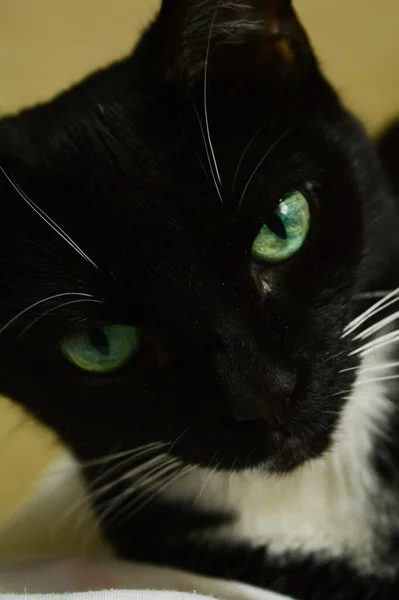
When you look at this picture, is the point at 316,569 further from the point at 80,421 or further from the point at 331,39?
the point at 331,39

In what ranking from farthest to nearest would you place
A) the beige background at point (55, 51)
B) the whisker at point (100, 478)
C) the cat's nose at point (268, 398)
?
the beige background at point (55, 51)
the whisker at point (100, 478)
the cat's nose at point (268, 398)

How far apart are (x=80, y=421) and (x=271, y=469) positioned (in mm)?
208

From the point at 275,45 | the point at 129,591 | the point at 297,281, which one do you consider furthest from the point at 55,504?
the point at 275,45

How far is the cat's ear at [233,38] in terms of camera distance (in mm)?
617

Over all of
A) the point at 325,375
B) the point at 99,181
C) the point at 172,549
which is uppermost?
the point at 99,181

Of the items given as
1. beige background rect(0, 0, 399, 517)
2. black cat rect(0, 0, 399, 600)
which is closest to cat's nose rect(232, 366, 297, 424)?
black cat rect(0, 0, 399, 600)

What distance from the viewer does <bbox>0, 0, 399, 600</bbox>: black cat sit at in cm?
59

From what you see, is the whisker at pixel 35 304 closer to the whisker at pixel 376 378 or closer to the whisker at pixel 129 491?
the whisker at pixel 129 491

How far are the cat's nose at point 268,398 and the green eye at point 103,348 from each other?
0.12 meters

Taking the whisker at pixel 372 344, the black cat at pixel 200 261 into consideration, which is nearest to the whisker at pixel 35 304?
the black cat at pixel 200 261

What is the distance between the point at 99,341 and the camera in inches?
24.7

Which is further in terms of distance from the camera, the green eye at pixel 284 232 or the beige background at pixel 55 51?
the beige background at pixel 55 51

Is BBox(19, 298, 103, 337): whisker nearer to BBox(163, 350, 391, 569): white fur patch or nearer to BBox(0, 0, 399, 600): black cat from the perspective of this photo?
BBox(0, 0, 399, 600): black cat

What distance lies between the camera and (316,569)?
751 mm
